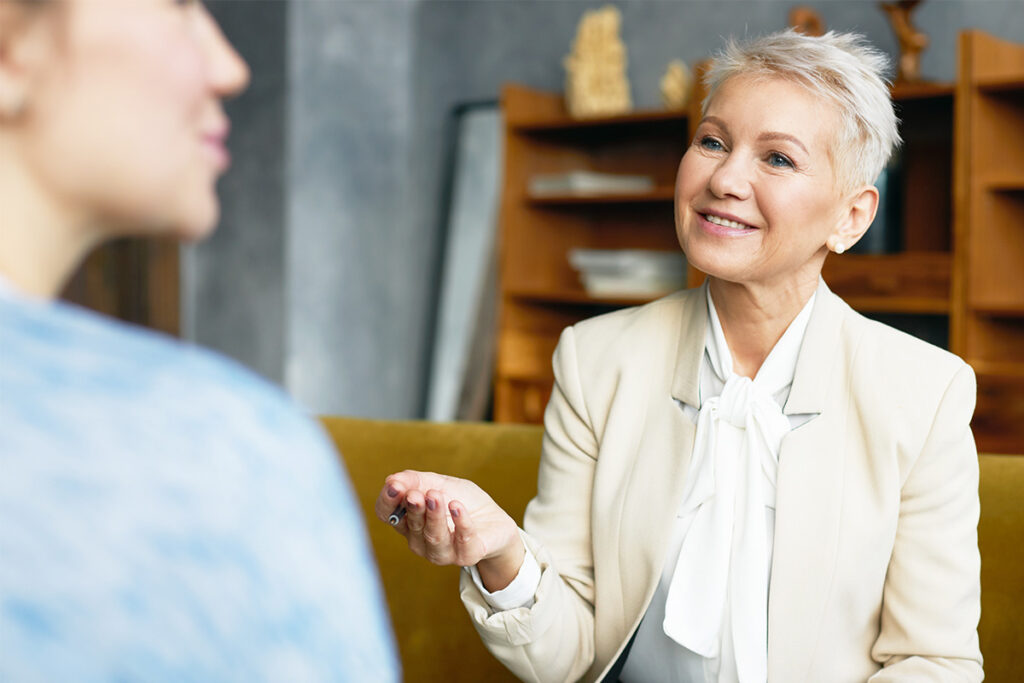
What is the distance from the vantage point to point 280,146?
4457mm

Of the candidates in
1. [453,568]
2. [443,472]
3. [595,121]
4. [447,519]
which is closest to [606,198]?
[595,121]

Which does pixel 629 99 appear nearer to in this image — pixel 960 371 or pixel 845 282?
pixel 845 282

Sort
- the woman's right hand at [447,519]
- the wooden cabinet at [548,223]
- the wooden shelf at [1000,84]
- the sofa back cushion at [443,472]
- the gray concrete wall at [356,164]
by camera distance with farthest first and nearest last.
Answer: the gray concrete wall at [356,164] → the wooden cabinet at [548,223] → the wooden shelf at [1000,84] → the sofa back cushion at [443,472] → the woman's right hand at [447,519]

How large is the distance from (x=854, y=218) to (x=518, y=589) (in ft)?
2.10

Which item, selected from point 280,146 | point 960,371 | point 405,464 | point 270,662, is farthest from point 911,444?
point 280,146

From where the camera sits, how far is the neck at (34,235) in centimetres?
39

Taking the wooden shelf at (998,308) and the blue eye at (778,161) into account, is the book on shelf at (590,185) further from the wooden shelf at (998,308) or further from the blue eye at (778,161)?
the blue eye at (778,161)

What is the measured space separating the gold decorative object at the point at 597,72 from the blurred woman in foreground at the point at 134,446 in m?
3.69

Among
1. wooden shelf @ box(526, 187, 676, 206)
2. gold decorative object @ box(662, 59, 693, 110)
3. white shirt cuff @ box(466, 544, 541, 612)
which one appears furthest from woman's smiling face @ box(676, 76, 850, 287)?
gold decorative object @ box(662, 59, 693, 110)

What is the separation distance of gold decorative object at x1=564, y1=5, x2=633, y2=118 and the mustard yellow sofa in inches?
99.0

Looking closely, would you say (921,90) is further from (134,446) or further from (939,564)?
(134,446)

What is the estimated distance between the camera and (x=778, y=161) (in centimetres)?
131

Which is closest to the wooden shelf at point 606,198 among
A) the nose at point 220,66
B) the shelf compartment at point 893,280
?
the shelf compartment at point 893,280

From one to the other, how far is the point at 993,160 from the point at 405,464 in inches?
88.2
